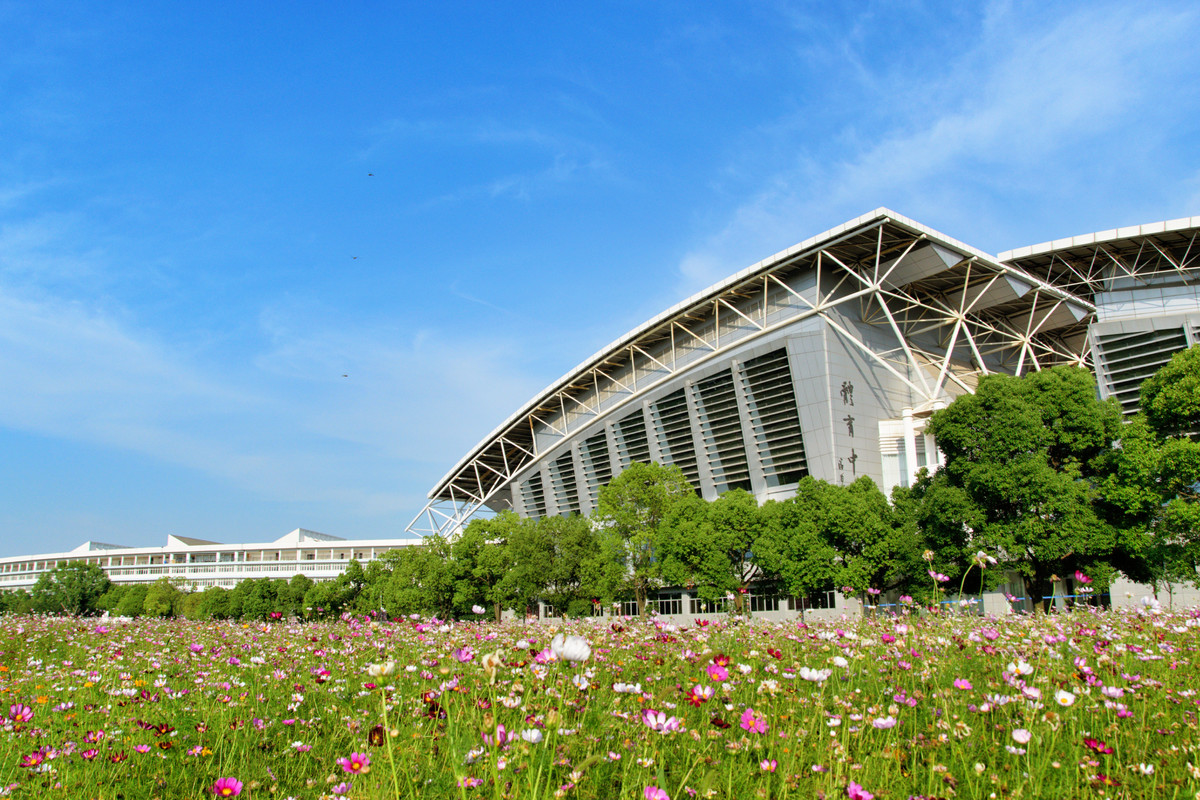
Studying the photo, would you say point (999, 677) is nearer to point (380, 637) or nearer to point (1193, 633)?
point (1193, 633)

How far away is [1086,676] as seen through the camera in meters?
6.05

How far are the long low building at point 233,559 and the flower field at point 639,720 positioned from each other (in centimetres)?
11319

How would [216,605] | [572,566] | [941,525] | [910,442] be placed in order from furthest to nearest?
[216,605]
[910,442]
[572,566]
[941,525]

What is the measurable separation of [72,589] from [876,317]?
361ft

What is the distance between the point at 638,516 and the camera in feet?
157

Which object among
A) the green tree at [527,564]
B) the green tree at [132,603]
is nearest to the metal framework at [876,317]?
the green tree at [527,564]

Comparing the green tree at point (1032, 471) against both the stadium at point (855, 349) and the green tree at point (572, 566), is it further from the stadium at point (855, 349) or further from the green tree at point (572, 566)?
the green tree at point (572, 566)

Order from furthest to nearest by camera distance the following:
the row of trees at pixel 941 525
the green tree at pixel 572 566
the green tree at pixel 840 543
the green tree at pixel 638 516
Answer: the green tree at pixel 572 566 < the green tree at pixel 638 516 < the green tree at pixel 840 543 < the row of trees at pixel 941 525

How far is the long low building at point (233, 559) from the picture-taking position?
123062mm

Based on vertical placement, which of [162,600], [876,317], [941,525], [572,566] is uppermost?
[876,317]

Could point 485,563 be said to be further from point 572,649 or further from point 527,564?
point 572,649

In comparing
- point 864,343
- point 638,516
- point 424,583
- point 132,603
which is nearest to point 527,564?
point 638,516

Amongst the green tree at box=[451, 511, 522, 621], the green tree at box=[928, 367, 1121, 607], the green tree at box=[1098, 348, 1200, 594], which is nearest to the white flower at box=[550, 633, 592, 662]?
the green tree at box=[928, 367, 1121, 607]

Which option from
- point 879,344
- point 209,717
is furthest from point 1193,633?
point 879,344
